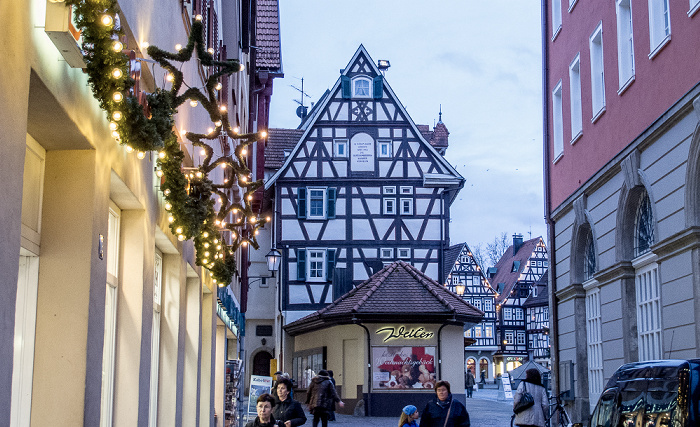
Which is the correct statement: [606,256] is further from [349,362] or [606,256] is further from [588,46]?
[349,362]

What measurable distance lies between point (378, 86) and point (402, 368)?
15.2m

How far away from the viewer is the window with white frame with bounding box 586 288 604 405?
1764 centimetres

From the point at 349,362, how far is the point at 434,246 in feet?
35.8

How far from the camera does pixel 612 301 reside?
1620cm

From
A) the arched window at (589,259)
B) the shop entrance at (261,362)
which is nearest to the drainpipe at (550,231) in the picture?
the arched window at (589,259)

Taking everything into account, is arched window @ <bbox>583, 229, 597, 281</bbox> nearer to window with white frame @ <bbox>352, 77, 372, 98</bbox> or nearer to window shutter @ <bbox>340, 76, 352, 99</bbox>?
window shutter @ <bbox>340, 76, 352, 99</bbox>

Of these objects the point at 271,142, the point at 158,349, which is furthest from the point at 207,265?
the point at 271,142

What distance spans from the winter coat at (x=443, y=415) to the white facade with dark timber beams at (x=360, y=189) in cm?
2952

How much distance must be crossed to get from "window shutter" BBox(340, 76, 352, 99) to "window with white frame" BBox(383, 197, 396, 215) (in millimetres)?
4758

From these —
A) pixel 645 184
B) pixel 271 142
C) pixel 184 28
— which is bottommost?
pixel 645 184

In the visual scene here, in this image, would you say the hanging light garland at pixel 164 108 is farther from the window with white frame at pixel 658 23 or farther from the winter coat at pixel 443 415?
the window with white frame at pixel 658 23

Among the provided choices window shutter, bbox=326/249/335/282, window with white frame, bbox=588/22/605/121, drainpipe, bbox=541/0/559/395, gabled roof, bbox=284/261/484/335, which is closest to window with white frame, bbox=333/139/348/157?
window shutter, bbox=326/249/335/282

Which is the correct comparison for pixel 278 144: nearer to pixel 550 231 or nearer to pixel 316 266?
pixel 316 266

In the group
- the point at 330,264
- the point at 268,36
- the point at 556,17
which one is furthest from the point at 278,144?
the point at 556,17
